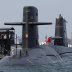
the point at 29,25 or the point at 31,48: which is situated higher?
the point at 29,25

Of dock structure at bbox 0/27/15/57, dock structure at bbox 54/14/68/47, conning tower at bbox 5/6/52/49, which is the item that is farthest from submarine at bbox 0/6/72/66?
dock structure at bbox 54/14/68/47

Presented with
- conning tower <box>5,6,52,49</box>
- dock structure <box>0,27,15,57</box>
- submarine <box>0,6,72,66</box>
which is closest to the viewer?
submarine <box>0,6,72,66</box>

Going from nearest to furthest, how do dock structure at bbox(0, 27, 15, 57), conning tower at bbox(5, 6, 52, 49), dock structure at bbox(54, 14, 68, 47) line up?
1. conning tower at bbox(5, 6, 52, 49)
2. dock structure at bbox(0, 27, 15, 57)
3. dock structure at bbox(54, 14, 68, 47)

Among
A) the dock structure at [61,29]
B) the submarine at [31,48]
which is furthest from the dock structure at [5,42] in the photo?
the submarine at [31,48]

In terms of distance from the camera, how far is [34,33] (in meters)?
32.9

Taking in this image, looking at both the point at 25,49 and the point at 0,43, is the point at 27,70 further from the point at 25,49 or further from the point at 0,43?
the point at 0,43

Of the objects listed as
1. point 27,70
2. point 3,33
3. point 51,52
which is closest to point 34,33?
point 51,52

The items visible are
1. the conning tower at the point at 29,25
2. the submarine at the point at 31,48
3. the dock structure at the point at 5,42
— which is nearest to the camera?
the submarine at the point at 31,48

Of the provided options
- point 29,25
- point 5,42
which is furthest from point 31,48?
point 5,42

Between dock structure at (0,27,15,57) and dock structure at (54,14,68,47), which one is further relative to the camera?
dock structure at (54,14,68,47)

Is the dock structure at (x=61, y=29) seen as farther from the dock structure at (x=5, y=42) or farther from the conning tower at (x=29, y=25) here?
the conning tower at (x=29, y=25)

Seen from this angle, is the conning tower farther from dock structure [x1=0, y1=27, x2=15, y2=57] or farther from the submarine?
dock structure [x1=0, y1=27, x2=15, y2=57]

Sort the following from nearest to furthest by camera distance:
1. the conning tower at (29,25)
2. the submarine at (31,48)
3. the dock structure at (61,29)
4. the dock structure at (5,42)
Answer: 1. the submarine at (31,48)
2. the conning tower at (29,25)
3. the dock structure at (5,42)
4. the dock structure at (61,29)

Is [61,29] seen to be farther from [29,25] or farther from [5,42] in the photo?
[29,25]
